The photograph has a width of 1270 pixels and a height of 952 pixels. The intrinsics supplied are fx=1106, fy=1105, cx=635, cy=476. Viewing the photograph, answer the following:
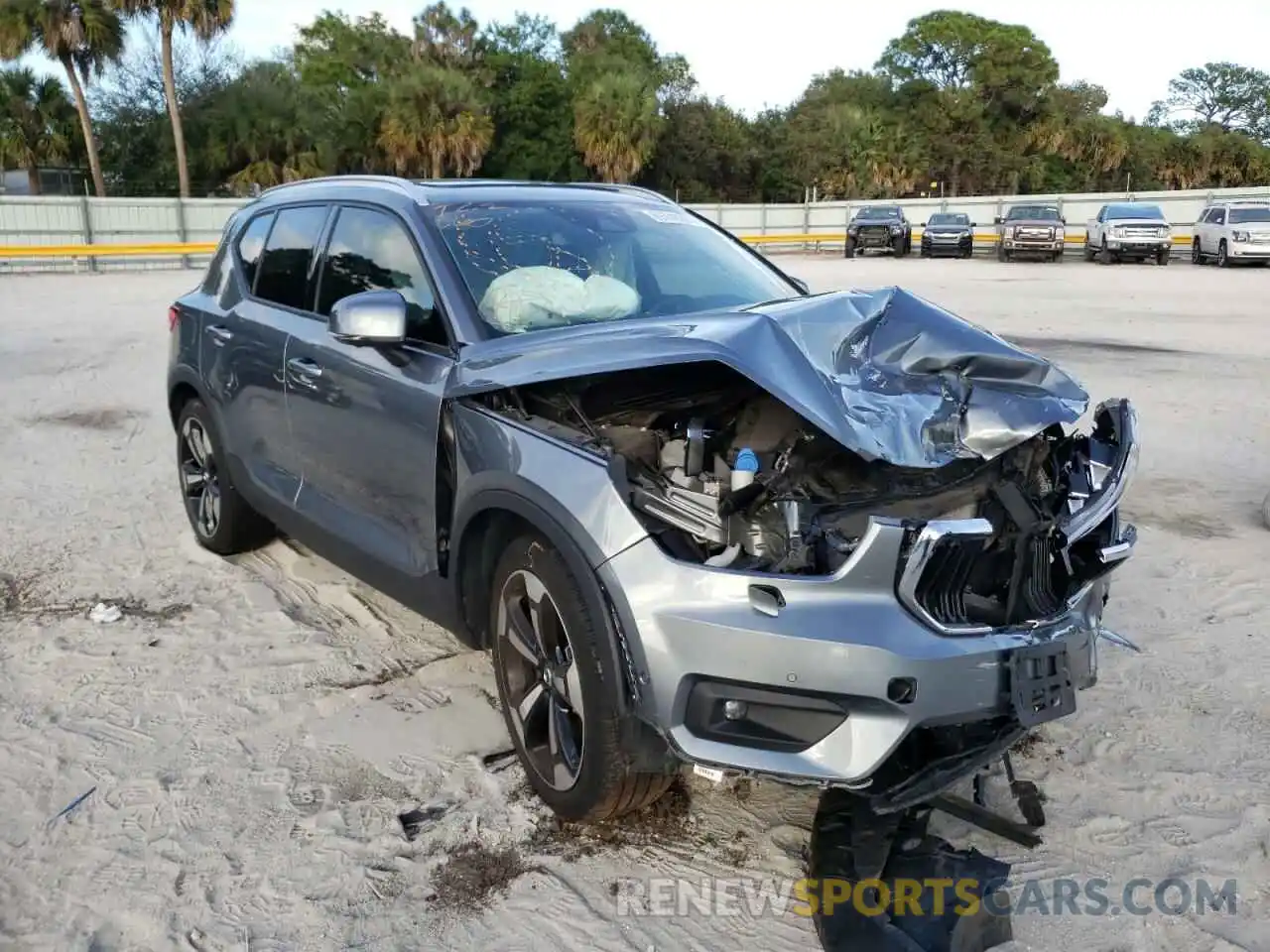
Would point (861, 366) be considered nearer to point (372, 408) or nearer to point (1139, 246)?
point (372, 408)

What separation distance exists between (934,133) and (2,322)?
54.3 metres

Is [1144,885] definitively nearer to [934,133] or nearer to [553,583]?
[553,583]

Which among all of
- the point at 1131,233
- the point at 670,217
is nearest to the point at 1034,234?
the point at 1131,233

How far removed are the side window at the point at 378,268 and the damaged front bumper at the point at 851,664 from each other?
1423 millimetres

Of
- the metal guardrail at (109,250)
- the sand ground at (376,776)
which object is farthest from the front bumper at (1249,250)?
the sand ground at (376,776)

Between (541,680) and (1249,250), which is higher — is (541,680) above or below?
below

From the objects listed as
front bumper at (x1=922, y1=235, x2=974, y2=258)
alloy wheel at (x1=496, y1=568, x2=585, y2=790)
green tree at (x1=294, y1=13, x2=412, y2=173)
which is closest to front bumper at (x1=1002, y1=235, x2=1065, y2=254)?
front bumper at (x1=922, y1=235, x2=974, y2=258)

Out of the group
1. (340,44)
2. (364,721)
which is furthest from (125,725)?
(340,44)

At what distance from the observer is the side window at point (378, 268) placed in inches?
151

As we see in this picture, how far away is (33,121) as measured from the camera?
1582 inches

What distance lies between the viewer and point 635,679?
286 centimetres

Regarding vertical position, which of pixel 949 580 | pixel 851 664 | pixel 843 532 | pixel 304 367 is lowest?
pixel 851 664

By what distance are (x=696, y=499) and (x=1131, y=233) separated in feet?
97.7

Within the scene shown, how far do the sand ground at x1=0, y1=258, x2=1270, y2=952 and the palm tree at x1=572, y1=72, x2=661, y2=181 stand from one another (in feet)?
148
